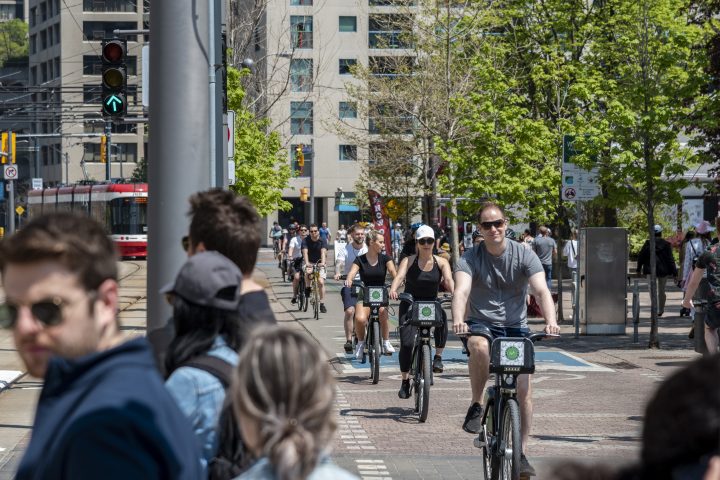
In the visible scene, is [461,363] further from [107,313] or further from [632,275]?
[632,275]

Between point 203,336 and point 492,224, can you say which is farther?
point 492,224

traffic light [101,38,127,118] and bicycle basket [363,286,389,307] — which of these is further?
bicycle basket [363,286,389,307]

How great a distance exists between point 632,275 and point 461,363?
979 inches

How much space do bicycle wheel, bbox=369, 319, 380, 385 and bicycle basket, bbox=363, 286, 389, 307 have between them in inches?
10.7

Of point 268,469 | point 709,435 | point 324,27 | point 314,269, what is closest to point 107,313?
point 268,469

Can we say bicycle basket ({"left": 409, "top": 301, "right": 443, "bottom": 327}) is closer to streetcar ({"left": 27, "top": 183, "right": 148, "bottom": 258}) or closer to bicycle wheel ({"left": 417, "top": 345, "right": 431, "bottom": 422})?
bicycle wheel ({"left": 417, "top": 345, "right": 431, "bottom": 422})

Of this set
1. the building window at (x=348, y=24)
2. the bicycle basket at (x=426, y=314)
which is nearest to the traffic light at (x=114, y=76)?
the bicycle basket at (x=426, y=314)

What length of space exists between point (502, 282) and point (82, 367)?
22.1 feet

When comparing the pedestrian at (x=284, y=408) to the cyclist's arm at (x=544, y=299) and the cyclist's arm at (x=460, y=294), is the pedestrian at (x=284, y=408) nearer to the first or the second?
the cyclist's arm at (x=544, y=299)

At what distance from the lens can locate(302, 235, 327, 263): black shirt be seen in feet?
88.6

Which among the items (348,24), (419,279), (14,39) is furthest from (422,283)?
(14,39)

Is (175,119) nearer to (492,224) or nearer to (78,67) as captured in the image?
(492,224)

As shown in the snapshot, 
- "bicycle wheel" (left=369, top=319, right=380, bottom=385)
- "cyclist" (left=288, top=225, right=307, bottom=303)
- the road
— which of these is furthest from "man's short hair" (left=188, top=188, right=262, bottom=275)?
"cyclist" (left=288, top=225, right=307, bottom=303)

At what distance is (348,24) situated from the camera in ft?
293
